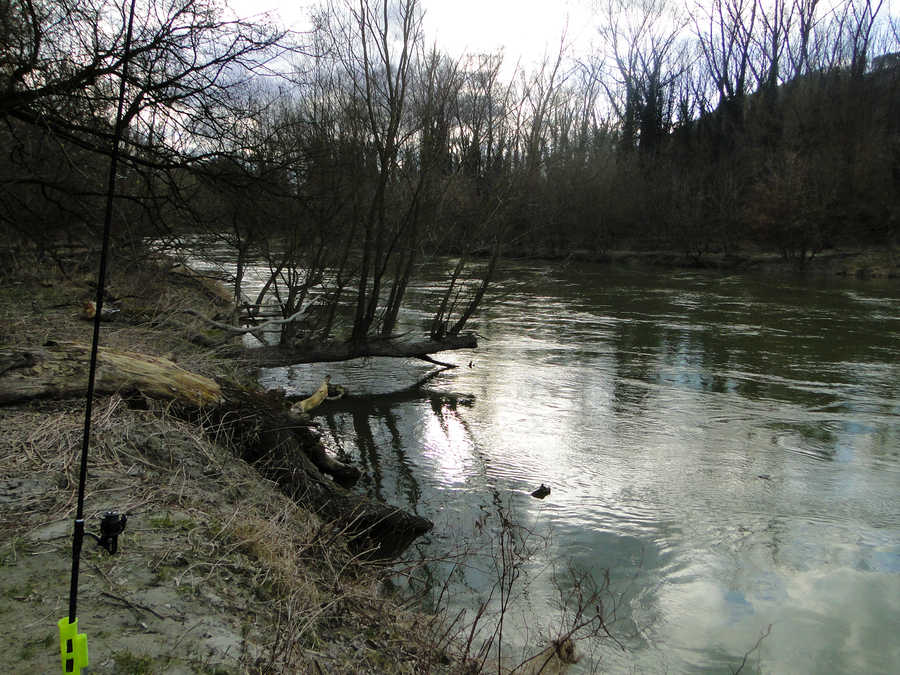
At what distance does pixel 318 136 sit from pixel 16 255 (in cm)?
496

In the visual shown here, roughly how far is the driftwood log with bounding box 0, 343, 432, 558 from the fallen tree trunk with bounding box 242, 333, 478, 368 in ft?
11.7

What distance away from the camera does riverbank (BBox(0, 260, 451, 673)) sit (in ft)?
8.71

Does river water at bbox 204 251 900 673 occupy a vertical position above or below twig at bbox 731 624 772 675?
above

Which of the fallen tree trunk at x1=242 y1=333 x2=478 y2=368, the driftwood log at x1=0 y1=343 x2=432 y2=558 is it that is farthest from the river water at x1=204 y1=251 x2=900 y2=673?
the fallen tree trunk at x1=242 y1=333 x2=478 y2=368

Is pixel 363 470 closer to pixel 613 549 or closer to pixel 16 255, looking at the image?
pixel 613 549

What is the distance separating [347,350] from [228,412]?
191 inches

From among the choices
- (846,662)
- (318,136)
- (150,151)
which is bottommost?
(846,662)

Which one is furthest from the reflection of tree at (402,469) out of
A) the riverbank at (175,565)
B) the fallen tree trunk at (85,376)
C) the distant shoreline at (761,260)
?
the distant shoreline at (761,260)

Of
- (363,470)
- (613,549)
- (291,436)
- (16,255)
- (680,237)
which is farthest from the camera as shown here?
(680,237)

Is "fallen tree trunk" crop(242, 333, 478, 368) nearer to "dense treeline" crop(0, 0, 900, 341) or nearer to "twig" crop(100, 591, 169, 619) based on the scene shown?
"dense treeline" crop(0, 0, 900, 341)

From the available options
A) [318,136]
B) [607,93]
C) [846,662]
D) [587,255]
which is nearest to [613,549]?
[846,662]

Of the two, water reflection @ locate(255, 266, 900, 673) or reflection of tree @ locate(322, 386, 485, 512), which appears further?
reflection of tree @ locate(322, 386, 485, 512)

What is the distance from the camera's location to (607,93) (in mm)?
53000

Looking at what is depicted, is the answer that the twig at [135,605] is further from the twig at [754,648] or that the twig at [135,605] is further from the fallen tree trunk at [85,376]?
the twig at [754,648]
